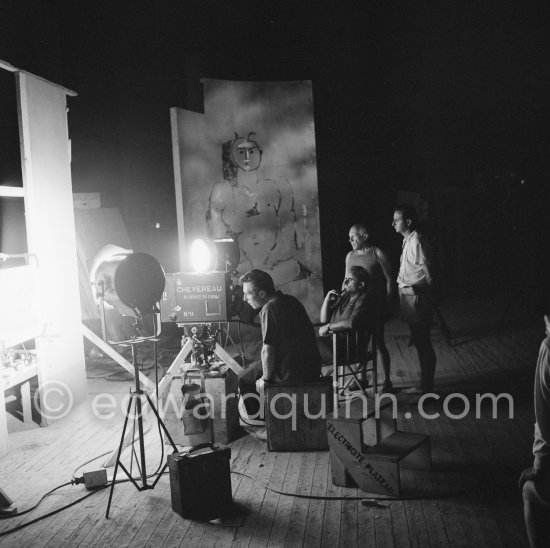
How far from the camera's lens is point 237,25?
33.0 ft

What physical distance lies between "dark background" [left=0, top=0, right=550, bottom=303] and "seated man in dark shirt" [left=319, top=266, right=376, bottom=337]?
3.51m

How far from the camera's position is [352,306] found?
6.03m

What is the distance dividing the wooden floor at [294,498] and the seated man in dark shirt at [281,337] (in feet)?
2.18

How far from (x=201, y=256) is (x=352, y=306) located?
157cm

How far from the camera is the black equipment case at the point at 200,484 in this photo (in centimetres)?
392

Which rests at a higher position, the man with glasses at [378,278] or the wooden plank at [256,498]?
the man with glasses at [378,278]

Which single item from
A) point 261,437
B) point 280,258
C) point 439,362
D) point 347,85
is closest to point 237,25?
point 347,85

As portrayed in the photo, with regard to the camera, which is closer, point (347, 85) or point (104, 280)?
point (104, 280)

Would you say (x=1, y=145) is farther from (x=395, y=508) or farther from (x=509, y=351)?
(x=509, y=351)

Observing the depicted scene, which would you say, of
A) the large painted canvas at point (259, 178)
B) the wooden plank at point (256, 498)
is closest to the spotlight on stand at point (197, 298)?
the wooden plank at point (256, 498)

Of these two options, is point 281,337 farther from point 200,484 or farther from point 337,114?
point 337,114

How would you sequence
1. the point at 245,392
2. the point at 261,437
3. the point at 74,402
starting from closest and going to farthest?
the point at 261,437
the point at 245,392
the point at 74,402

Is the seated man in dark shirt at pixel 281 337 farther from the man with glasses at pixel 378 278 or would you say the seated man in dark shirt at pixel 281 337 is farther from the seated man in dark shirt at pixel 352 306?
the man with glasses at pixel 378 278

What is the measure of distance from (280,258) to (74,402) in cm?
404
